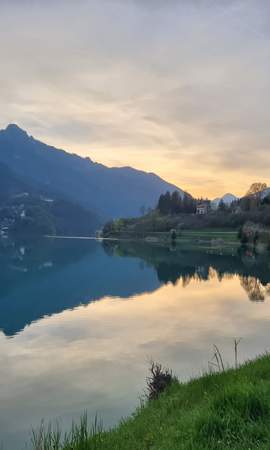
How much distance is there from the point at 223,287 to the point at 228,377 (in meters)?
42.8

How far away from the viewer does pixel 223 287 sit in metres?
52.8

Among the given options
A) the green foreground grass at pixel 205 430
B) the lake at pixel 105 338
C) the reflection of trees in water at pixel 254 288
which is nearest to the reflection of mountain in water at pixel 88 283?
the reflection of trees in water at pixel 254 288

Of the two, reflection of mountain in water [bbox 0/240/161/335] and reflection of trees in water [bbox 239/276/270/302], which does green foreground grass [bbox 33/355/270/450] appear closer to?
reflection of mountain in water [bbox 0/240/161/335]

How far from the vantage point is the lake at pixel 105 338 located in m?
15.8

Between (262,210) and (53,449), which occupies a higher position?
(262,210)

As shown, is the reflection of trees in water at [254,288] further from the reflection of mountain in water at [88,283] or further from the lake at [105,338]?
the lake at [105,338]

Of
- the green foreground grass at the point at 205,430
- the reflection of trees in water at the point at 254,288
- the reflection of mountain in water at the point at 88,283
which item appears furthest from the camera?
the reflection of trees in water at the point at 254,288

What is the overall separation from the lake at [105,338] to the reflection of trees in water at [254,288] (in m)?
0.11

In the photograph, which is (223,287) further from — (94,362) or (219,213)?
(219,213)

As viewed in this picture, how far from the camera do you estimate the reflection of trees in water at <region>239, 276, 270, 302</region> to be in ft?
141

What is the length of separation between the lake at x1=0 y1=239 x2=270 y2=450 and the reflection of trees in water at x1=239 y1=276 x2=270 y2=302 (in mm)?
109

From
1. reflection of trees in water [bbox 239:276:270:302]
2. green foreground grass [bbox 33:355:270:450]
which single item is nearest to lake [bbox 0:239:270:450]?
reflection of trees in water [bbox 239:276:270:302]

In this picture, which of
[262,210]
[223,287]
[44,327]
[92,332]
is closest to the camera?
[92,332]

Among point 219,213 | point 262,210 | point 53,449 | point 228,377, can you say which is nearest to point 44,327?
point 228,377
